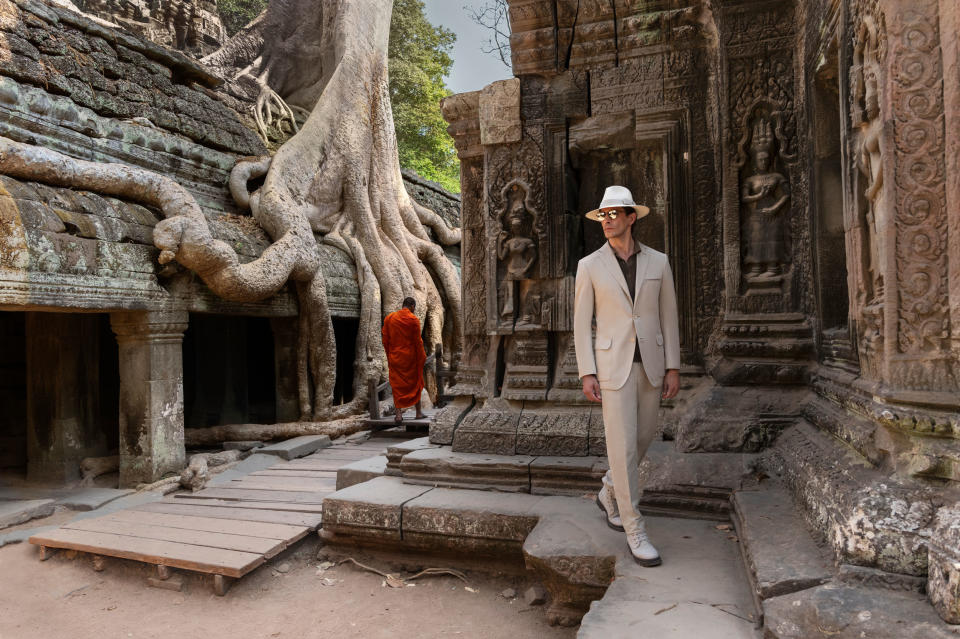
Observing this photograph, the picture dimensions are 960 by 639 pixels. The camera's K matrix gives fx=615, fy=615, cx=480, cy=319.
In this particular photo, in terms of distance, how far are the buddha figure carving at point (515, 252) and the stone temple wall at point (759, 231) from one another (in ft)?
0.05

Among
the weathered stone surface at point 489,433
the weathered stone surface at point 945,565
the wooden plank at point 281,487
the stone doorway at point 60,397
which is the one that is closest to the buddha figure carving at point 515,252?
the weathered stone surface at point 489,433

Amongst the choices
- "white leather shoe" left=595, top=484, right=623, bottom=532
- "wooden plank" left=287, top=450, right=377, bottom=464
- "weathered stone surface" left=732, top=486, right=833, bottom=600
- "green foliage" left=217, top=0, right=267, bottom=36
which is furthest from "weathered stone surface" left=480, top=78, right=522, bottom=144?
"green foliage" left=217, top=0, right=267, bottom=36

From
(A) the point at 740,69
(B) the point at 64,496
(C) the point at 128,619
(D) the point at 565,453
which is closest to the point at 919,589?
(D) the point at 565,453

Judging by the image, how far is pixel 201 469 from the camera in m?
5.93

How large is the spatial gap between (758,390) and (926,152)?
1.83 metres

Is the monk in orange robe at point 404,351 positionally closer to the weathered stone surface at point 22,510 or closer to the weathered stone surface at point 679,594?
the weathered stone surface at point 22,510

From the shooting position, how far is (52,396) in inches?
256

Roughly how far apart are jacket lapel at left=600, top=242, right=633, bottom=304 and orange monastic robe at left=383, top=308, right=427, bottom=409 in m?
4.99

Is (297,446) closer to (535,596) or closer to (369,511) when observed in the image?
(369,511)

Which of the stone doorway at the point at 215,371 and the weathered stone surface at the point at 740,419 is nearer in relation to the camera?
the weathered stone surface at the point at 740,419

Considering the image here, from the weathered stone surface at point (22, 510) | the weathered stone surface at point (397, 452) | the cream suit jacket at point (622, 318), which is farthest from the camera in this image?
the weathered stone surface at point (22, 510)

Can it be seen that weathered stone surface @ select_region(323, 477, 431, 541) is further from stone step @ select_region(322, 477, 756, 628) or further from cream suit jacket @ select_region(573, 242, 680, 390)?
cream suit jacket @ select_region(573, 242, 680, 390)

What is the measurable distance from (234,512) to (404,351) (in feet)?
10.1

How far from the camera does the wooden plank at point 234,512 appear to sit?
464 cm
